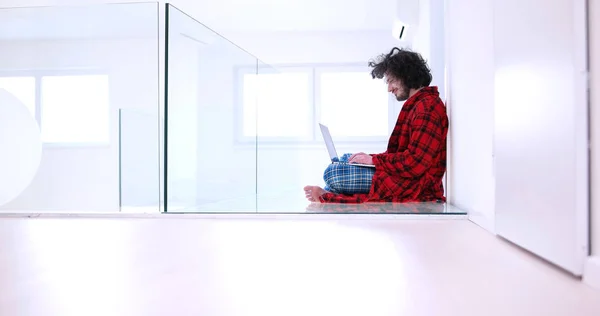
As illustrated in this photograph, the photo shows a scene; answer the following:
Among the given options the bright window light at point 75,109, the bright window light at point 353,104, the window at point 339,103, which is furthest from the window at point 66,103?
the bright window light at point 353,104

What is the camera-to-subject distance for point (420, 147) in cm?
263

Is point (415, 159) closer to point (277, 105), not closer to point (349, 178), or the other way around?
point (349, 178)

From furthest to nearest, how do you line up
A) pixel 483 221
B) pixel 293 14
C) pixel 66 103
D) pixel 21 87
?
pixel 293 14 < pixel 66 103 < pixel 21 87 < pixel 483 221

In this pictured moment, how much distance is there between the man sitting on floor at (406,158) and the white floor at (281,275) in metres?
0.94

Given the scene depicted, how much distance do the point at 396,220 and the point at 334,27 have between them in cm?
441

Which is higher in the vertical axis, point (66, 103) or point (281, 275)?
point (66, 103)

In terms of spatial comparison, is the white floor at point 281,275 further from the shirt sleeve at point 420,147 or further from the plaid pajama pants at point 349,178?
the plaid pajama pants at point 349,178

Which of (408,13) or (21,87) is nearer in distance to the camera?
(21,87)

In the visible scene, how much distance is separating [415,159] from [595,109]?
1.59m

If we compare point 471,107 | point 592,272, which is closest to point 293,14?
point 471,107

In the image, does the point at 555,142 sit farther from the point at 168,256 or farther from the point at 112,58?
the point at 112,58

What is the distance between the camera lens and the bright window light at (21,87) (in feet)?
9.21

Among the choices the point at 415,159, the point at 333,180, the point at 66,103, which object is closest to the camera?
the point at 415,159

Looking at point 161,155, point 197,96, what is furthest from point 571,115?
point 197,96
